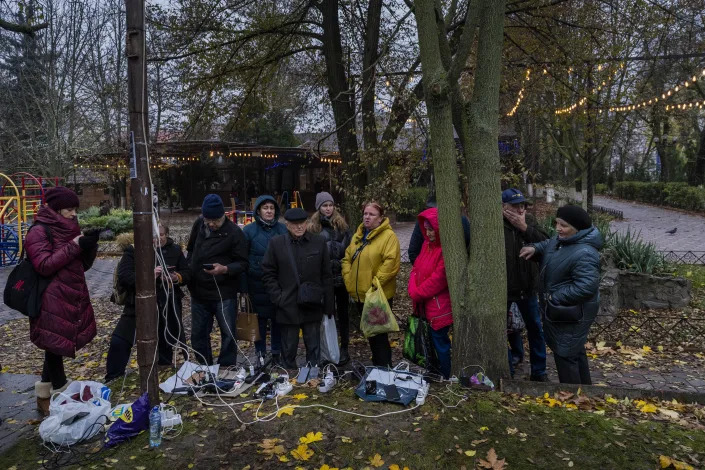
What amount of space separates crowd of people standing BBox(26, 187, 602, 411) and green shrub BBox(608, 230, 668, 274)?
3860 mm

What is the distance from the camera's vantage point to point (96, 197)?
120 feet

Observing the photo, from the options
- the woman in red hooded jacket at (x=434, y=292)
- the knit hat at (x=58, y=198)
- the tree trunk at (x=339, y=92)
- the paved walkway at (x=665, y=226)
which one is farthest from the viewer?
the paved walkway at (x=665, y=226)

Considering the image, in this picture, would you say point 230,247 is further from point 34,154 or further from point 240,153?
point 34,154

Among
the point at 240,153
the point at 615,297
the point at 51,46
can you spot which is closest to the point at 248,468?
the point at 615,297

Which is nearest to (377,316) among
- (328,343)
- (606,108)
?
(328,343)

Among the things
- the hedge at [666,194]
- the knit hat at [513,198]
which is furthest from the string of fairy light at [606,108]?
the hedge at [666,194]

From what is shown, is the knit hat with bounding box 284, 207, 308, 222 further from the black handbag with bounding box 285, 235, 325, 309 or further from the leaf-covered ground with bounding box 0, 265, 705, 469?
the leaf-covered ground with bounding box 0, 265, 705, 469

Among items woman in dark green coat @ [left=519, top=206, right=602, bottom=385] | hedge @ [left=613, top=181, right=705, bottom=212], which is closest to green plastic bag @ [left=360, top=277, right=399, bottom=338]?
woman in dark green coat @ [left=519, top=206, right=602, bottom=385]

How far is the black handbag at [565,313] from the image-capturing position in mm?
4199

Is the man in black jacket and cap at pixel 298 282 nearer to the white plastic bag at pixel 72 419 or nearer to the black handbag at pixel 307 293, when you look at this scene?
the black handbag at pixel 307 293

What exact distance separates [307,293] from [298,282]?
5.9 inches

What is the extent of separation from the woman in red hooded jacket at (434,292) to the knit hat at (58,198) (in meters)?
2.99

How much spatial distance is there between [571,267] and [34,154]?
26.0m

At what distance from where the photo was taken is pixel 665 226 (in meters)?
21.2
